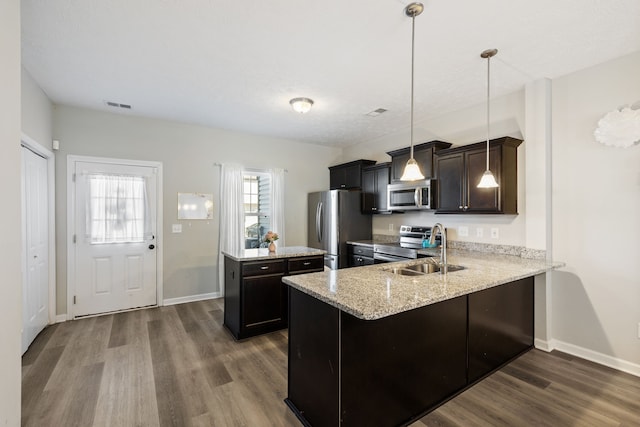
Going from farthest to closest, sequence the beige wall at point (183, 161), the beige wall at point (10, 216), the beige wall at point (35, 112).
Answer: the beige wall at point (183, 161)
the beige wall at point (35, 112)
the beige wall at point (10, 216)

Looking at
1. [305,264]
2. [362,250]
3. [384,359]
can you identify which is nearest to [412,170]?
[384,359]

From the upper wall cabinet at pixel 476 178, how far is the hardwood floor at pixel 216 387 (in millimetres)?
1533

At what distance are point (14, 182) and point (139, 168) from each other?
2800 millimetres

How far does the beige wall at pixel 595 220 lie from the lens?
8.58 ft

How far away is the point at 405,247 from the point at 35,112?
14.8ft

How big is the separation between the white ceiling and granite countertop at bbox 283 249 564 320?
5.99 ft

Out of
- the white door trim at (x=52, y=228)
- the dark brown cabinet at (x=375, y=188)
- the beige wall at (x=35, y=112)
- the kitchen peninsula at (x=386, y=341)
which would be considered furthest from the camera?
the dark brown cabinet at (x=375, y=188)

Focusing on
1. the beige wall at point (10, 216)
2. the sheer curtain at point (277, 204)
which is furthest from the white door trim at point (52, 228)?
the sheer curtain at point (277, 204)

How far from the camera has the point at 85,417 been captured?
80.1 inches

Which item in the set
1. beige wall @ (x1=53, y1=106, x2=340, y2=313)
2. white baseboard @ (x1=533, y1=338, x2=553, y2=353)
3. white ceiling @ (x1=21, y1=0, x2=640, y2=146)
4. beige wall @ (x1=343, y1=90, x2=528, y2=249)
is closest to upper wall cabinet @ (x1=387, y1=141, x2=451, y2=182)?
beige wall @ (x1=343, y1=90, x2=528, y2=249)

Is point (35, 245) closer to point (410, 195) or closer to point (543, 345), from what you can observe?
point (410, 195)

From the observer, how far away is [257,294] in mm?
3316

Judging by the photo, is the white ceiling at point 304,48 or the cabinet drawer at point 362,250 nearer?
the white ceiling at point 304,48

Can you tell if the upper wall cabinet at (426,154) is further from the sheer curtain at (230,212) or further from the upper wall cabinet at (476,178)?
the sheer curtain at (230,212)
